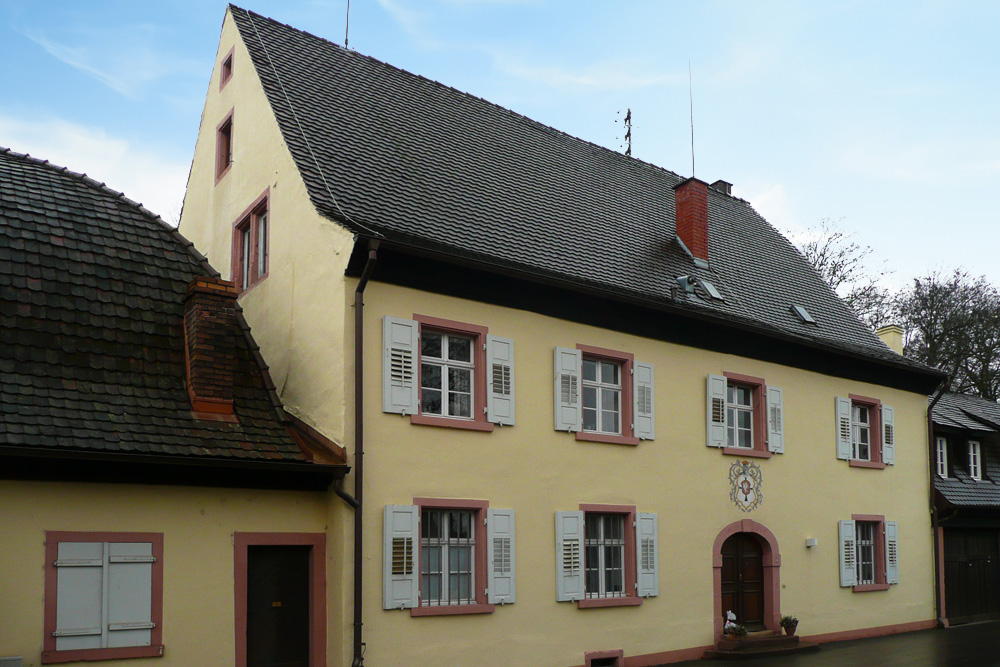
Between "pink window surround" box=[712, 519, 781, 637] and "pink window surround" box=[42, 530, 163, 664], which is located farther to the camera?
"pink window surround" box=[712, 519, 781, 637]

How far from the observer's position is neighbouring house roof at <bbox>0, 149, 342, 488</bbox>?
418 inches

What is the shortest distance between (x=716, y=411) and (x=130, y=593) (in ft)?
31.5

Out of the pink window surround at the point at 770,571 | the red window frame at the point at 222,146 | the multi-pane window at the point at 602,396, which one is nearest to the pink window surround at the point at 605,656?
the multi-pane window at the point at 602,396

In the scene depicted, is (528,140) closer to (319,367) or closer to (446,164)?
(446,164)

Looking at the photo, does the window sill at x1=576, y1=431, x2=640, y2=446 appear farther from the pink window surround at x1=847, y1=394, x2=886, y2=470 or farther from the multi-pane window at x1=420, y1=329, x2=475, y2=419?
the pink window surround at x1=847, y1=394, x2=886, y2=470

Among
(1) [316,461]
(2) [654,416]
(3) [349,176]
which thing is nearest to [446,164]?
(3) [349,176]

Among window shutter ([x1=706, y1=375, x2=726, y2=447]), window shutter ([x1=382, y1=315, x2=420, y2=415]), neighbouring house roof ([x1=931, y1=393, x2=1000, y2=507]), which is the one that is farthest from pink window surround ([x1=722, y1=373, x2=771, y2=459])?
window shutter ([x1=382, y1=315, x2=420, y2=415])

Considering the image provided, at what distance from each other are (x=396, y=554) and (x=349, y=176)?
209 inches

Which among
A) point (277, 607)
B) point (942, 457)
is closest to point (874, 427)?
point (942, 457)

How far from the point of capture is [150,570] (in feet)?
35.2

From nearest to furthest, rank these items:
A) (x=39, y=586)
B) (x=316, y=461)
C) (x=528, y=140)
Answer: (x=39, y=586)
(x=316, y=461)
(x=528, y=140)

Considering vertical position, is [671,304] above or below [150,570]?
above

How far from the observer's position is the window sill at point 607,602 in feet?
45.8

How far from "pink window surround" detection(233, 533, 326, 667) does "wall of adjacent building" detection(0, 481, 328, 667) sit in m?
0.08
